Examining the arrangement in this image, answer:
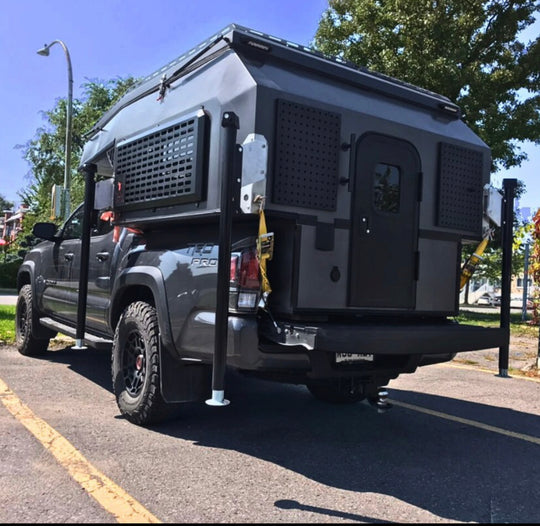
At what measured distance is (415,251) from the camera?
439cm

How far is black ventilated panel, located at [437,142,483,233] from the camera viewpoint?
4551 mm

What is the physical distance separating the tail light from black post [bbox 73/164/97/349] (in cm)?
216

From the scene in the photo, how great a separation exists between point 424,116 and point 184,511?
11.5 ft

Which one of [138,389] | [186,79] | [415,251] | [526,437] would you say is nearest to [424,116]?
[415,251]

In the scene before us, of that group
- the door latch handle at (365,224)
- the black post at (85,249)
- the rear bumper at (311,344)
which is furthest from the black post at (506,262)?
the black post at (85,249)

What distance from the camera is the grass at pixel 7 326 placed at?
8.56 metres

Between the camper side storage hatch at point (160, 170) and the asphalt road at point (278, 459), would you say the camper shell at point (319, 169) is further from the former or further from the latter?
the asphalt road at point (278, 459)

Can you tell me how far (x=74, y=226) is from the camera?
638cm

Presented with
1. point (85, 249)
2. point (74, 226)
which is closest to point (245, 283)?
point (85, 249)

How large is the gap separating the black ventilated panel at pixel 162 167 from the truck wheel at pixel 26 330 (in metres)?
3.27

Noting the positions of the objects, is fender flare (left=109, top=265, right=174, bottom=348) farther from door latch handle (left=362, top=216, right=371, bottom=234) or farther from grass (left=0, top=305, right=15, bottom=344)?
grass (left=0, top=305, right=15, bottom=344)

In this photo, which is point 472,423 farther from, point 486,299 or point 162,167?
point 486,299

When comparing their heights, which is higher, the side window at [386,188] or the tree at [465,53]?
the tree at [465,53]

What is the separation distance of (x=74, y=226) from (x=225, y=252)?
147 inches
